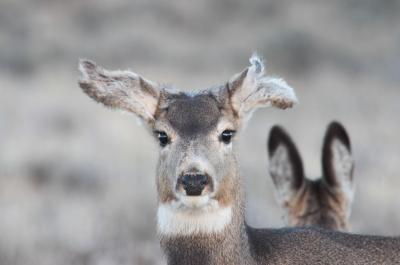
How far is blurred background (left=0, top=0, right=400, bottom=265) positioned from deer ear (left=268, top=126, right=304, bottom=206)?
5.29 feet

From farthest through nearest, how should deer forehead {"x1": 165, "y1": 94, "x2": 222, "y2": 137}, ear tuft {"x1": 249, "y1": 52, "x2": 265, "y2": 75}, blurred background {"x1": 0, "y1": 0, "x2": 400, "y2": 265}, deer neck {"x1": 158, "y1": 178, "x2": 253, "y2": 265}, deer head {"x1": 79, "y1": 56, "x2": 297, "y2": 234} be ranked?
blurred background {"x1": 0, "y1": 0, "x2": 400, "y2": 265}
ear tuft {"x1": 249, "y1": 52, "x2": 265, "y2": 75}
deer forehead {"x1": 165, "y1": 94, "x2": 222, "y2": 137}
deer neck {"x1": 158, "y1": 178, "x2": 253, "y2": 265}
deer head {"x1": 79, "y1": 56, "x2": 297, "y2": 234}

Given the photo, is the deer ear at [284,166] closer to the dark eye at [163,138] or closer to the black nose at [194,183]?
the dark eye at [163,138]

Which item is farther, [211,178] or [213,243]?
[213,243]

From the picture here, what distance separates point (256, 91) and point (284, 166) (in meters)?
2.59

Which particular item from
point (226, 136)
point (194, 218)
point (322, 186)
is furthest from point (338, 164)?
point (194, 218)

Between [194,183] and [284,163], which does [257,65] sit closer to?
[194,183]


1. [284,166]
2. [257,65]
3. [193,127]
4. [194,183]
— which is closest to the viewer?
[194,183]

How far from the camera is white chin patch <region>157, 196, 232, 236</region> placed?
7.76 meters

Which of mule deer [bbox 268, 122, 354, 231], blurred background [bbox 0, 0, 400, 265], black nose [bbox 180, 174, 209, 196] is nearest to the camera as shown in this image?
black nose [bbox 180, 174, 209, 196]

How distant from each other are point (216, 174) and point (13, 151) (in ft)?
35.1

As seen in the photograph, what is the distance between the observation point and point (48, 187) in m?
16.0

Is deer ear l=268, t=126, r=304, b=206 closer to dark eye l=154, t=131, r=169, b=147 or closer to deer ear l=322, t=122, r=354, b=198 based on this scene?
deer ear l=322, t=122, r=354, b=198

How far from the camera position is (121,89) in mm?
8398

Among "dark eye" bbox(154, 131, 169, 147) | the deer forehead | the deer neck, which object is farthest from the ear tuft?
the deer neck
